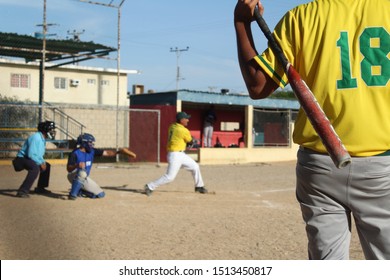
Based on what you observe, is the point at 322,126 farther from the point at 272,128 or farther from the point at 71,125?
the point at 272,128

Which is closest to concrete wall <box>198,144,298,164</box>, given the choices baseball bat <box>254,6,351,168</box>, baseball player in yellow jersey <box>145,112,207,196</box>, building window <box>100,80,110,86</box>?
baseball player in yellow jersey <box>145,112,207,196</box>

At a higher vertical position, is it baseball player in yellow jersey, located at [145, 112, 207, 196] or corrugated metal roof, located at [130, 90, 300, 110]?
corrugated metal roof, located at [130, 90, 300, 110]

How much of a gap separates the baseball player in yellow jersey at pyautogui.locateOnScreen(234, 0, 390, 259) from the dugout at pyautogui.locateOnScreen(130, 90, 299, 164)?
697 inches

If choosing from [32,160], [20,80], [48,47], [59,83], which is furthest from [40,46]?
[32,160]

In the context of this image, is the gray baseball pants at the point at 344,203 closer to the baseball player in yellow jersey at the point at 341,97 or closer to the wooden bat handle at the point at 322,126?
the baseball player in yellow jersey at the point at 341,97

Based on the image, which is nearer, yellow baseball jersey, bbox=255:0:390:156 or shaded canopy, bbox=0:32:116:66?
yellow baseball jersey, bbox=255:0:390:156

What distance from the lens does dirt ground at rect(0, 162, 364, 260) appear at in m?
5.80

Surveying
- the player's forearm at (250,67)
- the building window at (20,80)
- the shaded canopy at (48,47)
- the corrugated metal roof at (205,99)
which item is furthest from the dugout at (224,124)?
the player's forearm at (250,67)

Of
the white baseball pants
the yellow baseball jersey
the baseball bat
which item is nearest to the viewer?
the baseball bat

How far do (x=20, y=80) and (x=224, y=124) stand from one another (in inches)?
427

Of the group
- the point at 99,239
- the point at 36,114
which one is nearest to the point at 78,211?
the point at 99,239

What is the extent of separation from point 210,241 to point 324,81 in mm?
4262

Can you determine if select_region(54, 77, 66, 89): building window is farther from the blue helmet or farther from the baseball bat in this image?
the baseball bat

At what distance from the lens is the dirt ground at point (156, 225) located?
5.80 m
